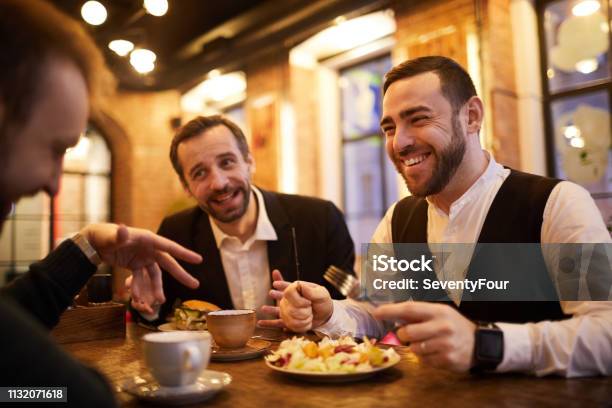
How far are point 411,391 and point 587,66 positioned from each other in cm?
440

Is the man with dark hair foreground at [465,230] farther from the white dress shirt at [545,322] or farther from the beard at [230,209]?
the beard at [230,209]

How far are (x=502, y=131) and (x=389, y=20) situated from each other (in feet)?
6.75

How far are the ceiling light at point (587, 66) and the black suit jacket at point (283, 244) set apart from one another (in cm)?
316

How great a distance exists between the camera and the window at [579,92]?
429cm

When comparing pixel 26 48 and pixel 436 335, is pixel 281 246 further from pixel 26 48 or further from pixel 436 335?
pixel 26 48

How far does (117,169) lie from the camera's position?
866 cm

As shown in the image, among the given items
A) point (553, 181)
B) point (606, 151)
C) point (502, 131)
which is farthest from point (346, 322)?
point (606, 151)

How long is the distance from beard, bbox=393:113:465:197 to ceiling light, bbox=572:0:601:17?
3.58 metres

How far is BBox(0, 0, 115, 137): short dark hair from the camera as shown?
0.70 m

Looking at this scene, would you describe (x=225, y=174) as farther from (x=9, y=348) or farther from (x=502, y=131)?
(x=502, y=131)

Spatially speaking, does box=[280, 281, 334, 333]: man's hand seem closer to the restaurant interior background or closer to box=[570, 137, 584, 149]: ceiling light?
the restaurant interior background

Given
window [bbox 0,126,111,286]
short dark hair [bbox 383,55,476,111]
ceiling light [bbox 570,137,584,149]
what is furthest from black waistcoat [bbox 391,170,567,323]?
window [bbox 0,126,111,286]

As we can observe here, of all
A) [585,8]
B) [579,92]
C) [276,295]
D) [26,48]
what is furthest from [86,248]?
[585,8]

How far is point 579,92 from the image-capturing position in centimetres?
446
